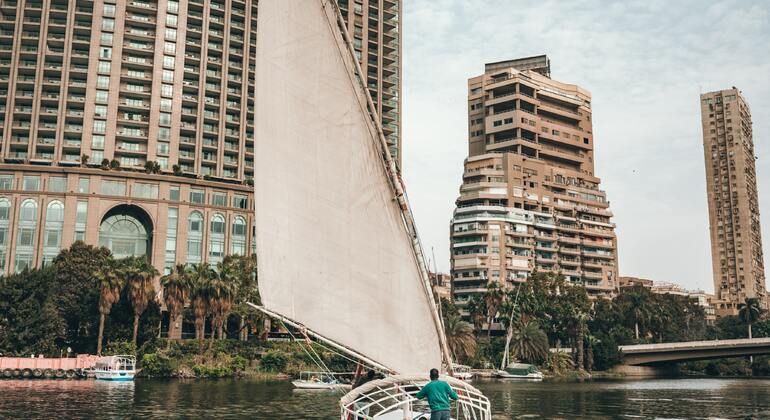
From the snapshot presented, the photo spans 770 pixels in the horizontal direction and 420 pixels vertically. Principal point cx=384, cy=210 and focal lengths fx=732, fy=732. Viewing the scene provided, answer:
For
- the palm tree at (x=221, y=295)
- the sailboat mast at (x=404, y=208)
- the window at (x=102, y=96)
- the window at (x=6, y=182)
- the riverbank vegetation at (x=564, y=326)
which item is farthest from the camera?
the window at (x=102, y=96)

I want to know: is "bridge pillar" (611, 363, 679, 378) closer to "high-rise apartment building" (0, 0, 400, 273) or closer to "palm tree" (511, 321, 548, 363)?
"palm tree" (511, 321, 548, 363)

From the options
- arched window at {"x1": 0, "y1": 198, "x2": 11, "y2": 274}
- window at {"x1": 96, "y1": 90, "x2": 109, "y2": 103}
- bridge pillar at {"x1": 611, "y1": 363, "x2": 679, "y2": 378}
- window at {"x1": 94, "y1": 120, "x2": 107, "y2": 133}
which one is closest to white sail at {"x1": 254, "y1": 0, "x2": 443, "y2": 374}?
arched window at {"x1": 0, "y1": 198, "x2": 11, "y2": 274}

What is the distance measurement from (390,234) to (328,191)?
2.41 metres

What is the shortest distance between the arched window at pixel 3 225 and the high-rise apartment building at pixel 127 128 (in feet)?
0.47

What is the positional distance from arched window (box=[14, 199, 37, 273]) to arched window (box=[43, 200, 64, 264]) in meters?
1.66

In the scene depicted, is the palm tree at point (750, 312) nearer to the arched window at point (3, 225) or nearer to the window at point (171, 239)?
the window at point (171, 239)

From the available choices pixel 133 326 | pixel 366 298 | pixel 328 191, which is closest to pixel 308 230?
pixel 328 191

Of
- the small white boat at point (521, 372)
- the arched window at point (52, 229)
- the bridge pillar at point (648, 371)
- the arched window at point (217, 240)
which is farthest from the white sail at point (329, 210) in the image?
the bridge pillar at point (648, 371)

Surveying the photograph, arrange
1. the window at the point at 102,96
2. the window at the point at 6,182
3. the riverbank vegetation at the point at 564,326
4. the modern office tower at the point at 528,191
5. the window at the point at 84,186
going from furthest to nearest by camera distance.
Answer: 1. the modern office tower at the point at 528,191
2. the window at the point at 102,96
3. the riverbank vegetation at the point at 564,326
4. the window at the point at 84,186
5. the window at the point at 6,182

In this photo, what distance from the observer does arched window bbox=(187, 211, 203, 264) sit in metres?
112

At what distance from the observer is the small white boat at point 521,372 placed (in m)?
98.2

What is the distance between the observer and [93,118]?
395ft

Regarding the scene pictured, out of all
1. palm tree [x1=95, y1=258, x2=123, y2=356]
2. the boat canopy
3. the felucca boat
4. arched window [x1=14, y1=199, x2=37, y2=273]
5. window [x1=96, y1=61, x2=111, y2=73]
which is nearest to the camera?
the felucca boat

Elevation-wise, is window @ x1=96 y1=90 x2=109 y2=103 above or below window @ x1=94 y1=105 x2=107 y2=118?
above
